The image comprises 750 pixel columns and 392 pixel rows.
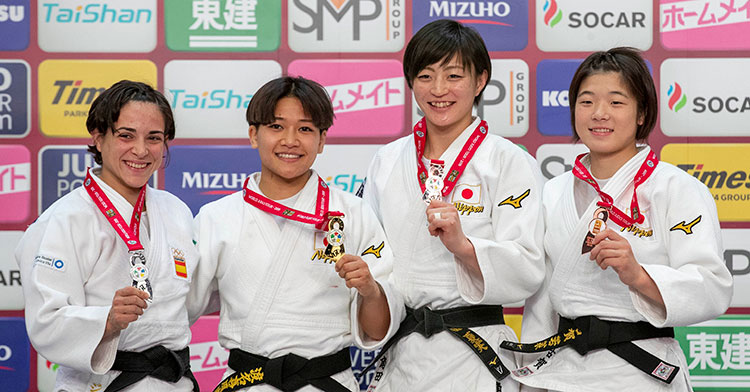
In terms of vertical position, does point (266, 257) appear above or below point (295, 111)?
below

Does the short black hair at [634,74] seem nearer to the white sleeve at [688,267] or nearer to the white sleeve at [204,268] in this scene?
the white sleeve at [688,267]

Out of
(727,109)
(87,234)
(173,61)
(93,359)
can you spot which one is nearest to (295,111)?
(87,234)

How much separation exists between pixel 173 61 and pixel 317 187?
1.54 m

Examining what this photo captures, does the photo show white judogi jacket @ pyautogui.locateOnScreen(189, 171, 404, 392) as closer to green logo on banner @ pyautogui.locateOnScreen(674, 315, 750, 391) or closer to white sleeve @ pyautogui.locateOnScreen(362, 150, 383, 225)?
white sleeve @ pyautogui.locateOnScreen(362, 150, 383, 225)

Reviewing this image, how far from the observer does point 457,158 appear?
2574 millimetres

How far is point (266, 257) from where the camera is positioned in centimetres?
244

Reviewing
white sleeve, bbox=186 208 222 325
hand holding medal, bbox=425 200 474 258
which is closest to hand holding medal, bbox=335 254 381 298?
hand holding medal, bbox=425 200 474 258

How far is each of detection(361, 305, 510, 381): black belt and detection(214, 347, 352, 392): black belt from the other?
0.31 meters

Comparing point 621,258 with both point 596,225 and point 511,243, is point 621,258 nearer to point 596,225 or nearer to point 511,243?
point 596,225

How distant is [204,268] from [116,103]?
2.09 feet

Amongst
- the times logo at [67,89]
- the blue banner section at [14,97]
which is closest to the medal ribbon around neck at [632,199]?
the times logo at [67,89]

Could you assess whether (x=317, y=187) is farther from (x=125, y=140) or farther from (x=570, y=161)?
(x=570, y=161)

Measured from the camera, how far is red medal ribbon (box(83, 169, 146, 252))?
2340mm

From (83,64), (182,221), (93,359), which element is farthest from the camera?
(83,64)
